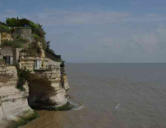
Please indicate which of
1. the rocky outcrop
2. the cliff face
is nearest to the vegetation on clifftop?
the cliff face

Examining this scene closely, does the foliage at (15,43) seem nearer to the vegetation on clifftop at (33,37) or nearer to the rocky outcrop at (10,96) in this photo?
the vegetation on clifftop at (33,37)

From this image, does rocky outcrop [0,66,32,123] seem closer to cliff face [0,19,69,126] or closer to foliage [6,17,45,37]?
cliff face [0,19,69,126]

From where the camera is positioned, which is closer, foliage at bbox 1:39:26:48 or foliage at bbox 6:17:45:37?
foliage at bbox 1:39:26:48

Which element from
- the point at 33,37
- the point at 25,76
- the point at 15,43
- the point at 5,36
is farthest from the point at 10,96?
the point at 33,37

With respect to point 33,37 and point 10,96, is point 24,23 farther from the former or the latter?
point 10,96

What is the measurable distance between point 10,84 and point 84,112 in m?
9.08

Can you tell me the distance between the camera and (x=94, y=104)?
97.8ft

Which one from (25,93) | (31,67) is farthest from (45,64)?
(25,93)

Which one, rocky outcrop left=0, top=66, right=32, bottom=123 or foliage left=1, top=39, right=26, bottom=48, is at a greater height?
foliage left=1, top=39, right=26, bottom=48

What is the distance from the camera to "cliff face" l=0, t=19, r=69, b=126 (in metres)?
19.0

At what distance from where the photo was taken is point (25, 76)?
872 inches

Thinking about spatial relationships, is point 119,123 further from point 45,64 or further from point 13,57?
point 13,57

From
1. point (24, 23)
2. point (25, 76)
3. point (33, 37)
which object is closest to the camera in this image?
point (25, 76)

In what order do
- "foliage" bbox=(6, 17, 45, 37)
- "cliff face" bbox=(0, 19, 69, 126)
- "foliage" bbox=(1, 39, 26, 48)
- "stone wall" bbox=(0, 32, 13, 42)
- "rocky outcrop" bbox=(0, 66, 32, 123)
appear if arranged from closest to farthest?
"rocky outcrop" bbox=(0, 66, 32, 123) < "cliff face" bbox=(0, 19, 69, 126) < "foliage" bbox=(1, 39, 26, 48) < "stone wall" bbox=(0, 32, 13, 42) < "foliage" bbox=(6, 17, 45, 37)
